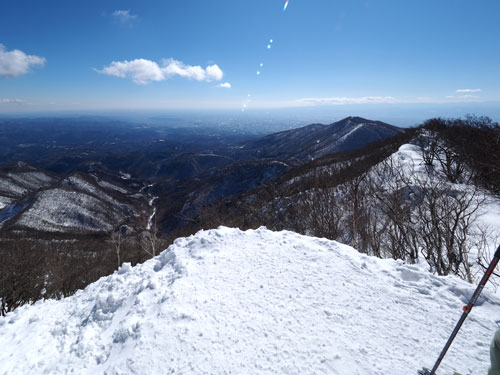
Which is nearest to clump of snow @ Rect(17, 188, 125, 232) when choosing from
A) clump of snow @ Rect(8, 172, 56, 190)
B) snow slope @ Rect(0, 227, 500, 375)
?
clump of snow @ Rect(8, 172, 56, 190)

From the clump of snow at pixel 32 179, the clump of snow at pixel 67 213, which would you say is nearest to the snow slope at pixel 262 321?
the clump of snow at pixel 67 213

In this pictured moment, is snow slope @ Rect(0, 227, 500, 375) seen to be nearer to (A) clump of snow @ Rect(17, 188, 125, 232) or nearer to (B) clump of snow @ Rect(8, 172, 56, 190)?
(A) clump of snow @ Rect(17, 188, 125, 232)

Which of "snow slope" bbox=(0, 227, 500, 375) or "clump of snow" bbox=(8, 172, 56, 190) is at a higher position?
"snow slope" bbox=(0, 227, 500, 375)

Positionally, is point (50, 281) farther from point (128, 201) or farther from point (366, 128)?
point (366, 128)

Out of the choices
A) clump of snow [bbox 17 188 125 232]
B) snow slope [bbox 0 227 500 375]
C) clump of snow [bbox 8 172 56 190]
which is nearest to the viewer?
snow slope [bbox 0 227 500 375]

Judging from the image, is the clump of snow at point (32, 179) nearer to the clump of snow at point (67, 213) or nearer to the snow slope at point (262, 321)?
the clump of snow at point (67, 213)

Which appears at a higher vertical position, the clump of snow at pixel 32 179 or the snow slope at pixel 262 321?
the snow slope at pixel 262 321

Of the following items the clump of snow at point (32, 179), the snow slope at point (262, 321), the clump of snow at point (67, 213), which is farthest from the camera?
the clump of snow at point (32, 179)

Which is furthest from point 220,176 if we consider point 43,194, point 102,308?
point 102,308

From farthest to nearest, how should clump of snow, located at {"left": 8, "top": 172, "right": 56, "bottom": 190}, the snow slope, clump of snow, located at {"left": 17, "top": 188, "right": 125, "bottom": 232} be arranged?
1. clump of snow, located at {"left": 8, "top": 172, "right": 56, "bottom": 190}
2. clump of snow, located at {"left": 17, "top": 188, "right": 125, "bottom": 232}
3. the snow slope
